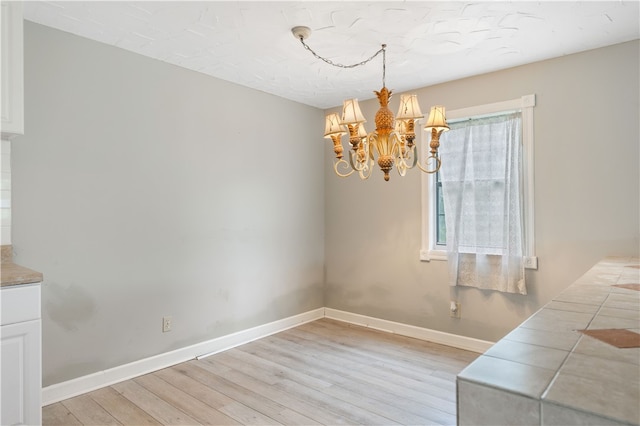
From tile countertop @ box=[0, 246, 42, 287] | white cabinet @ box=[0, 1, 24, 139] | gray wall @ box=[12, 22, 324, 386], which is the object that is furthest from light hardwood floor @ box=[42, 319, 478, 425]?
white cabinet @ box=[0, 1, 24, 139]

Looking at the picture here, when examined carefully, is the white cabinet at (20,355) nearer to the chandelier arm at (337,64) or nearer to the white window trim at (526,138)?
the chandelier arm at (337,64)

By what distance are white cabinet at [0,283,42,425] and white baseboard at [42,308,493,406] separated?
824 mm

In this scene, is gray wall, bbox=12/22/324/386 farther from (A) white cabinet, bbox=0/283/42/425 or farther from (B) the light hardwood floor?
(A) white cabinet, bbox=0/283/42/425

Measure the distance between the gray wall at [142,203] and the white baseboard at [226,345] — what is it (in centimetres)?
6

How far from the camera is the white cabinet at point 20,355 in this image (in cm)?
183

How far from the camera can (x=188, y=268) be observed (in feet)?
11.3

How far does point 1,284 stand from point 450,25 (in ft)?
9.78

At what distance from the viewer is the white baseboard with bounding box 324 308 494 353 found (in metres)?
3.61

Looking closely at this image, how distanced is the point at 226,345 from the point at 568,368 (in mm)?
3374

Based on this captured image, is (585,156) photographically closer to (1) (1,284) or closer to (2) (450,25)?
(2) (450,25)

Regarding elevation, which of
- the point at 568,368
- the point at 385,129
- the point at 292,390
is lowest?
the point at 292,390

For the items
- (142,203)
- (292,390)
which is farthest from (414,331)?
(142,203)

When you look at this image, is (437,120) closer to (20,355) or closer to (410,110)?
(410,110)

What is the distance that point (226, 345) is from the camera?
369 centimetres
